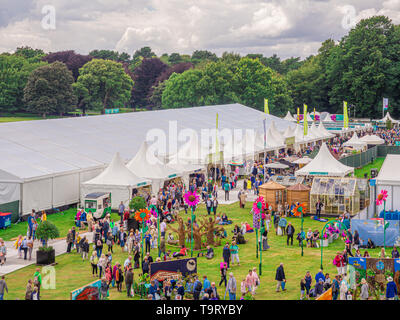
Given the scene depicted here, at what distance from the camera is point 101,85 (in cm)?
9956

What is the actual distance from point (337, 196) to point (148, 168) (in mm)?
11421

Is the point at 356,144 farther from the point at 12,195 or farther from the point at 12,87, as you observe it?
the point at 12,87

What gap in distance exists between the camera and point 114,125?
43.9 metres

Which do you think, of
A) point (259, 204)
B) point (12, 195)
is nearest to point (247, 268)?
point (259, 204)

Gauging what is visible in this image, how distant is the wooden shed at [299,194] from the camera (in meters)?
31.1

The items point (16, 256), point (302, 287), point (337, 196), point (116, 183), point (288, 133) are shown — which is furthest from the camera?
point (288, 133)

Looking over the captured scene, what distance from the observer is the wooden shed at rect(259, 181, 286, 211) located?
31.2 meters

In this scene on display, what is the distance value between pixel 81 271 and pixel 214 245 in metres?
6.47

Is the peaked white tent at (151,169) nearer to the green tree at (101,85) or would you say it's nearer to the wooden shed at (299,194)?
the wooden shed at (299,194)

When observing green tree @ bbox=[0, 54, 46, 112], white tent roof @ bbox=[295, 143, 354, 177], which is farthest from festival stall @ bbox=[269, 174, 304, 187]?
green tree @ bbox=[0, 54, 46, 112]

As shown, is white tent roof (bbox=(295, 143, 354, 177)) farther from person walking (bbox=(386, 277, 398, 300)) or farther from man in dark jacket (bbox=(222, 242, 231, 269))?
person walking (bbox=(386, 277, 398, 300))

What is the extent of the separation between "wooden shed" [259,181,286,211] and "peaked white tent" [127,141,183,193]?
6208mm
